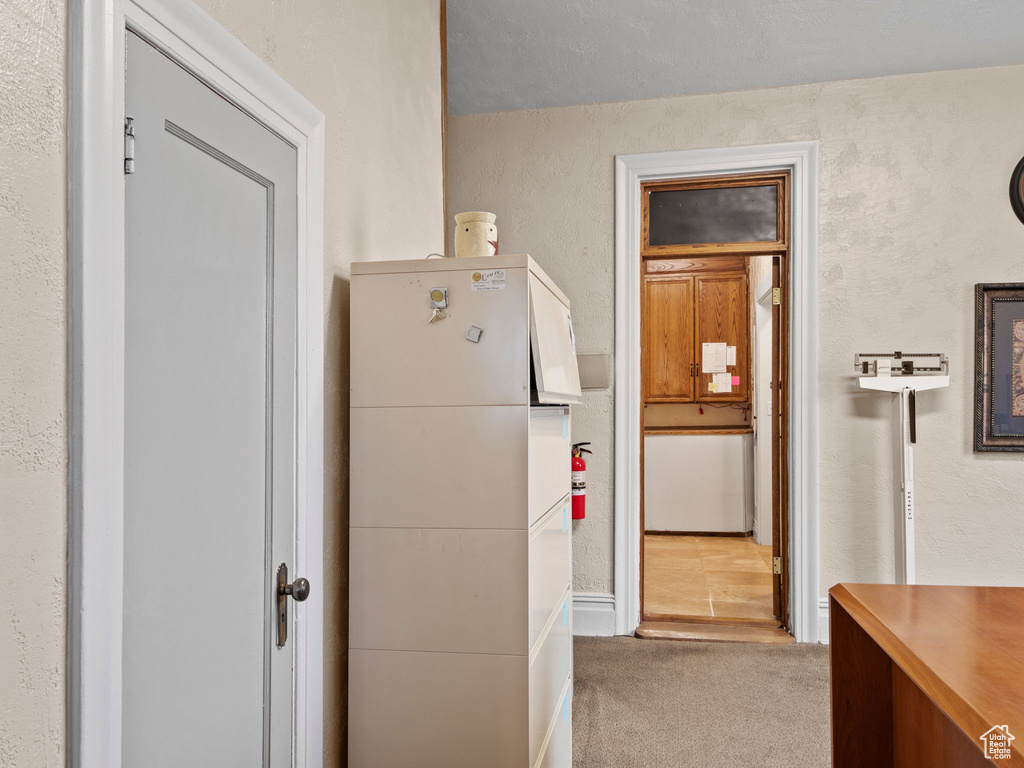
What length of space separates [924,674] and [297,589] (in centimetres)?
119

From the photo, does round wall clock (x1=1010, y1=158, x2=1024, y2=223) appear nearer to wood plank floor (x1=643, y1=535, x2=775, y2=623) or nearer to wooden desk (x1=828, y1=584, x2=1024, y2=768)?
wood plank floor (x1=643, y1=535, x2=775, y2=623)

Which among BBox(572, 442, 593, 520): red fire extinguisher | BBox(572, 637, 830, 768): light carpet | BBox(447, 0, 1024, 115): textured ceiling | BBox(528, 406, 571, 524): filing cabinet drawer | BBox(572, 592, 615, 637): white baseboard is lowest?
BBox(572, 637, 830, 768): light carpet

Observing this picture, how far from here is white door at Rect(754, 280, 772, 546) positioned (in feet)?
19.0

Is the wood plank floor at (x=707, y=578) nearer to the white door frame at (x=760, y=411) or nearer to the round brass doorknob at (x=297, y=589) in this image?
the white door frame at (x=760, y=411)

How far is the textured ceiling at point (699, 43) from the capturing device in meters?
2.91

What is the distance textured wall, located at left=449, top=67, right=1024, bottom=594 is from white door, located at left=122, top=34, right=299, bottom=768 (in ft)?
8.12

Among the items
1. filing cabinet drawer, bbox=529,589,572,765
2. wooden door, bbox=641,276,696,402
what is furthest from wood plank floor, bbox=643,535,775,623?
filing cabinet drawer, bbox=529,589,572,765

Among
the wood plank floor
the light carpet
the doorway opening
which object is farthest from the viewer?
the doorway opening

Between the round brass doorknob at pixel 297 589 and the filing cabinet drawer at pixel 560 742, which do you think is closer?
the round brass doorknob at pixel 297 589

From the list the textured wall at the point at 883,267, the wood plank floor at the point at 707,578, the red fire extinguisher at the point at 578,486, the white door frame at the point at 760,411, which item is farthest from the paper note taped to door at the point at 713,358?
the red fire extinguisher at the point at 578,486

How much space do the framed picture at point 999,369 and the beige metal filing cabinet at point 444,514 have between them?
9.11ft

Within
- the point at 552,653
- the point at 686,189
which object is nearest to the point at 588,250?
the point at 686,189

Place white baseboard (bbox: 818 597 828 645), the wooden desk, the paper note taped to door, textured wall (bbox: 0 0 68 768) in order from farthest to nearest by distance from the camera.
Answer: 1. the paper note taped to door
2. white baseboard (bbox: 818 597 828 645)
3. the wooden desk
4. textured wall (bbox: 0 0 68 768)

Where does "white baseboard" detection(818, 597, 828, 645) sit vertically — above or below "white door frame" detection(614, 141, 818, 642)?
below
